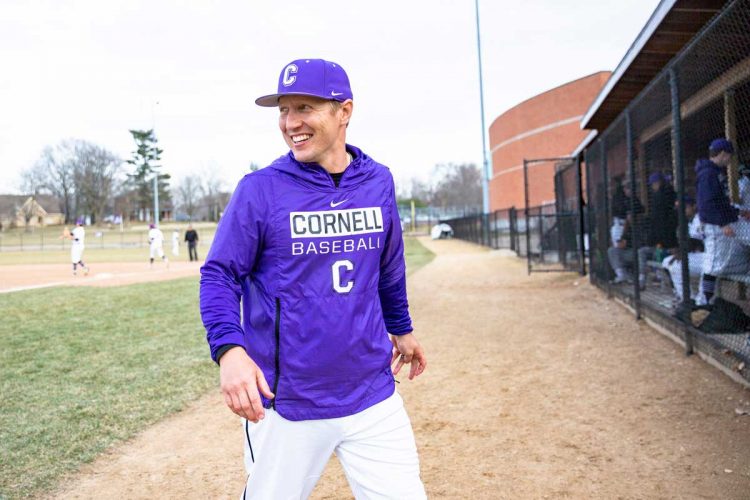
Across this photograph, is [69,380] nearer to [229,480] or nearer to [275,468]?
[229,480]

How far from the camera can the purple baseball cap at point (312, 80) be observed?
202cm

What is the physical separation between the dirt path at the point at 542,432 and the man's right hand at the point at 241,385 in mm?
1914

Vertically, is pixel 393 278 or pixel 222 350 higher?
pixel 393 278

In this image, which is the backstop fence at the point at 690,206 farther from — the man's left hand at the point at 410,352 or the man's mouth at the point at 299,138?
the man's mouth at the point at 299,138

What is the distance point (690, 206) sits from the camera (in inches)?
263

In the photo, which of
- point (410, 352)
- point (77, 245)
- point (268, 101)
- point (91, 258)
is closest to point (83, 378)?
point (410, 352)

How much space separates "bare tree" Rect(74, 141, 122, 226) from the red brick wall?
63758 millimetres

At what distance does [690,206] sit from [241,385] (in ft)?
20.9

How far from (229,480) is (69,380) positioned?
131 inches

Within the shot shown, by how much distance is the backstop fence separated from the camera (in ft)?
17.5

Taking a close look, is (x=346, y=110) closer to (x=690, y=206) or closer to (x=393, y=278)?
(x=393, y=278)

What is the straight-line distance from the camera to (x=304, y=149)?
209 centimetres

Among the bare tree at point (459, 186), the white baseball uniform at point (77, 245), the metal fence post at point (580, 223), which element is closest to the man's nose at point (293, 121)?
the metal fence post at point (580, 223)

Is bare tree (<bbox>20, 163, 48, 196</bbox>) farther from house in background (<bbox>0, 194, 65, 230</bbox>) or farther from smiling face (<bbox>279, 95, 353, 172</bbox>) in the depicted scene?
smiling face (<bbox>279, 95, 353, 172</bbox>)
